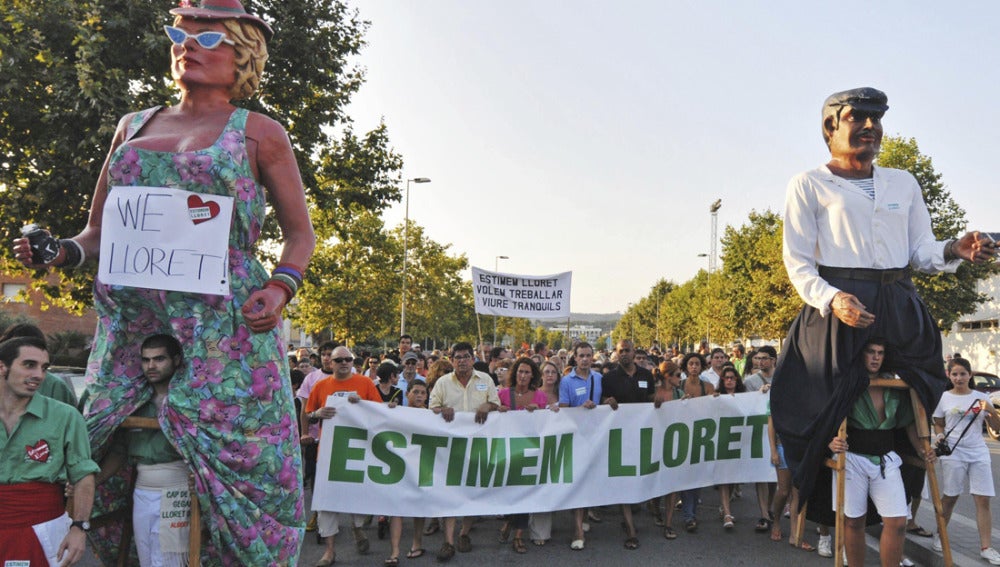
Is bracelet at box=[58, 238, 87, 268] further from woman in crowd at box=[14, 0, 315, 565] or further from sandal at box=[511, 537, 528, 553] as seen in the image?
sandal at box=[511, 537, 528, 553]

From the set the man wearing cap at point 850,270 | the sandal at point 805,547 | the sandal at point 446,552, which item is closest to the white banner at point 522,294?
the sandal at point 446,552

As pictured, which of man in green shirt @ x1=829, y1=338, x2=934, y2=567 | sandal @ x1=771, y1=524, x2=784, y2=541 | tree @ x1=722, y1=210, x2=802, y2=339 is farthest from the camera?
tree @ x1=722, y1=210, x2=802, y2=339

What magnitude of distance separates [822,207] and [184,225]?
3.06 m

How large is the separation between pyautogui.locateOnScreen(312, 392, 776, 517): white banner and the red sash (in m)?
3.77

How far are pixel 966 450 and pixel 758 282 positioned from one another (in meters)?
34.8

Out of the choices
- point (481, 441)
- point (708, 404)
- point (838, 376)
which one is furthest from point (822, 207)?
point (708, 404)

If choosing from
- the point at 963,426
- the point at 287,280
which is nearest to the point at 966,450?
the point at 963,426

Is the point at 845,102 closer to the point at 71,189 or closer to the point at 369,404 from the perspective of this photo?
the point at 369,404

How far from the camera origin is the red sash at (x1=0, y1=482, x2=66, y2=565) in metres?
3.23

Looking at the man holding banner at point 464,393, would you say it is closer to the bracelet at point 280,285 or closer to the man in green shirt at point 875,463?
the man in green shirt at point 875,463

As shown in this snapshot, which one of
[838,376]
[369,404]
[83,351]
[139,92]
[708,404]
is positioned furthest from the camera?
[83,351]

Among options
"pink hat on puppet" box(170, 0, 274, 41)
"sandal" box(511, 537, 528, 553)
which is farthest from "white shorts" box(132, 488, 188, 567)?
"sandal" box(511, 537, 528, 553)

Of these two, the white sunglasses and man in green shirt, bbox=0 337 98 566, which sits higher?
the white sunglasses

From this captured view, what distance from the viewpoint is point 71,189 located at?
11578mm
